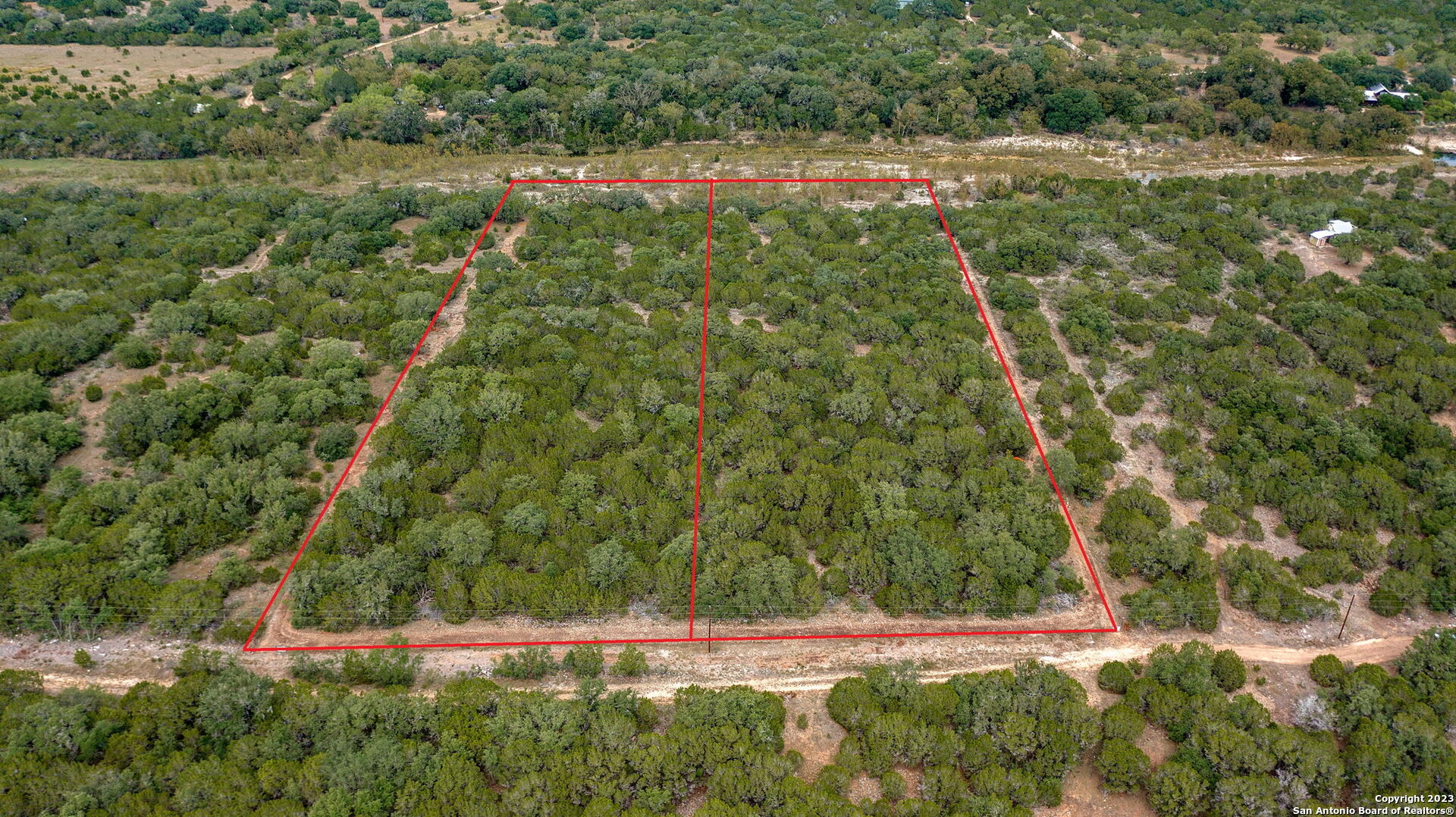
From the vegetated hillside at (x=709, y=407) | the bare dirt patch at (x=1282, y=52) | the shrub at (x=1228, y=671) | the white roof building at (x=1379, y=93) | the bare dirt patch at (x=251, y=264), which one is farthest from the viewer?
the bare dirt patch at (x=1282, y=52)

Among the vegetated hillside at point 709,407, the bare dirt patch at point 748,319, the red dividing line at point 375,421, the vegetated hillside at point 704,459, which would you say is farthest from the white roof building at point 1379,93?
the red dividing line at point 375,421

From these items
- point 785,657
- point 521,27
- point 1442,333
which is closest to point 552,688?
point 785,657

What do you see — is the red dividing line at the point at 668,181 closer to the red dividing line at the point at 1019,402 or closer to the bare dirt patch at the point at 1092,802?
the red dividing line at the point at 1019,402

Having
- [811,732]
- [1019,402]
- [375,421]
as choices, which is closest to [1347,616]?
[1019,402]

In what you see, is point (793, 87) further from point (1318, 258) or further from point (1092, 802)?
point (1092, 802)

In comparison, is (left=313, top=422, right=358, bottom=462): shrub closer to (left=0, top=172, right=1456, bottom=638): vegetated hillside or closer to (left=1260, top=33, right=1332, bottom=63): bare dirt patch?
(left=0, top=172, right=1456, bottom=638): vegetated hillside

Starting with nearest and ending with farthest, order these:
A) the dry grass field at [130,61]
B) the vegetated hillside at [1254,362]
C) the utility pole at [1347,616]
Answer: the utility pole at [1347,616], the vegetated hillside at [1254,362], the dry grass field at [130,61]

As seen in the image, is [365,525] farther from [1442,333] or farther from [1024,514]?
[1442,333]

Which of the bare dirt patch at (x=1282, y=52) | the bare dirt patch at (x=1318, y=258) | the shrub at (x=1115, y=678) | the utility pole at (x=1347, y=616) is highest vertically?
the bare dirt patch at (x=1282, y=52)
